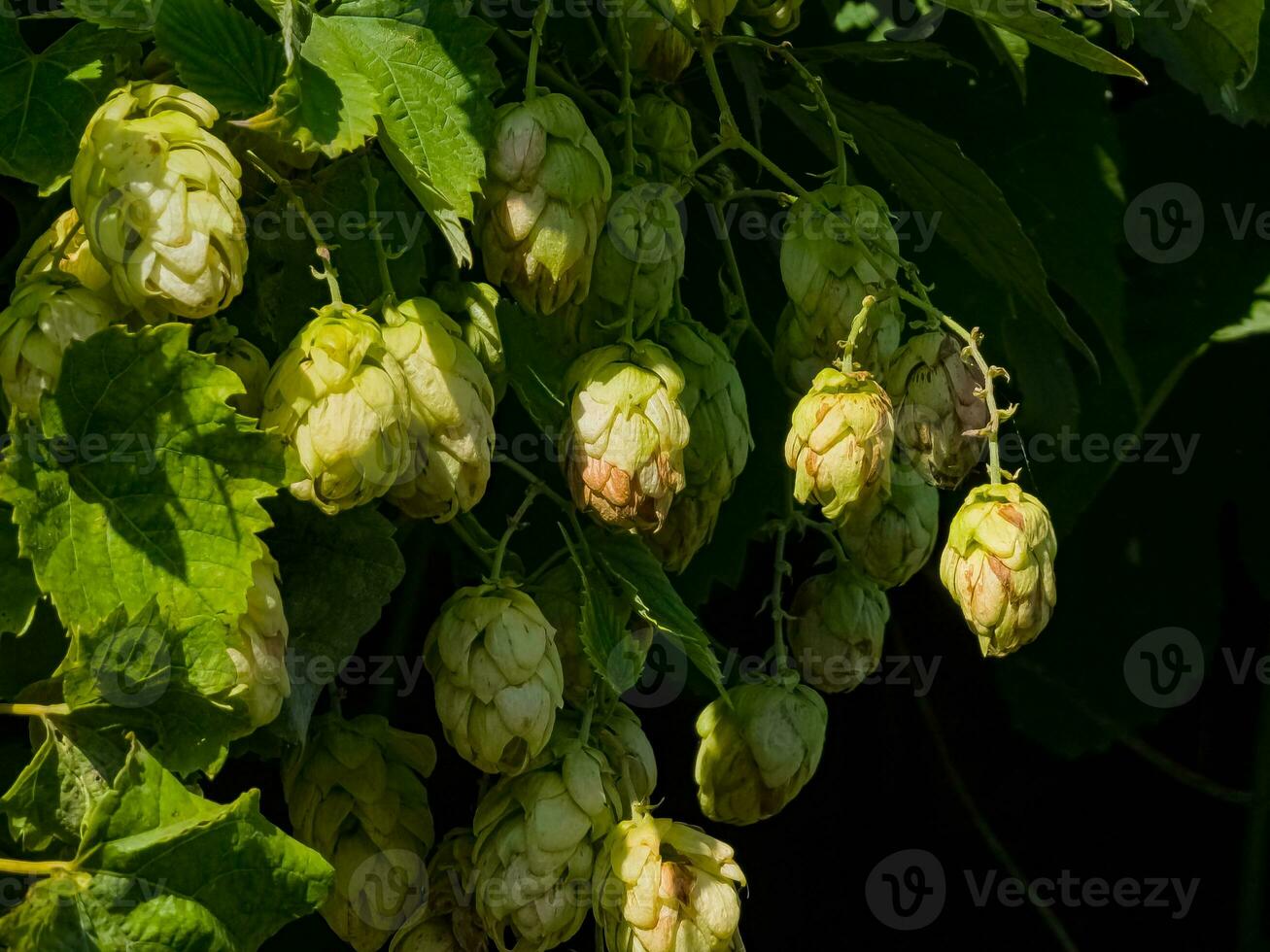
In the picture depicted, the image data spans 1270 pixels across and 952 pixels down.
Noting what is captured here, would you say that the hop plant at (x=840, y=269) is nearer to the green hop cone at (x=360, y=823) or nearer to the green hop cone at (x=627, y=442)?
the green hop cone at (x=627, y=442)

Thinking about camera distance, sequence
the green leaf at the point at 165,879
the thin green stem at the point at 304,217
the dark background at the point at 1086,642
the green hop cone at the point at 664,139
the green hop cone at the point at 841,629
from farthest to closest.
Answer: the dark background at the point at 1086,642
the green hop cone at the point at 841,629
the green hop cone at the point at 664,139
the thin green stem at the point at 304,217
the green leaf at the point at 165,879

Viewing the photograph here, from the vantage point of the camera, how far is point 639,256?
2.93 feet

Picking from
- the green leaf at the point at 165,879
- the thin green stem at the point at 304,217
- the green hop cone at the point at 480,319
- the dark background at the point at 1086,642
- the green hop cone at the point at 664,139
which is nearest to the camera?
the green leaf at the point at 165,879

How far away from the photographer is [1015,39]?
49.6 inches

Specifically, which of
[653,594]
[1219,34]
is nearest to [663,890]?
[653,594]

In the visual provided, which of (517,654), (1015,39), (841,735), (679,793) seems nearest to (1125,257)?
(1015,39)

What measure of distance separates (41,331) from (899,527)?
0.55 meters

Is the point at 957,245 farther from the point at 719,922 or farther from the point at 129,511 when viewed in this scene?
the point at 129,511

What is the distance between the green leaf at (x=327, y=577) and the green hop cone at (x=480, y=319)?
4.0 inches

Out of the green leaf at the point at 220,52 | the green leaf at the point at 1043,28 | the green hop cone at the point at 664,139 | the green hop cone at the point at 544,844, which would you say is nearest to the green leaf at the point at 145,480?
the green leaf at the point at 220,52

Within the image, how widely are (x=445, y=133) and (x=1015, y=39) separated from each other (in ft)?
2.01

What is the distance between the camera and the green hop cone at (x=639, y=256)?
90cm

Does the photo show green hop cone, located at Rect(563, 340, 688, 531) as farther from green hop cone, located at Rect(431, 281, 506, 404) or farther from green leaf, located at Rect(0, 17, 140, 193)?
green leaf, located at Rect(0, 17, 140, 193)

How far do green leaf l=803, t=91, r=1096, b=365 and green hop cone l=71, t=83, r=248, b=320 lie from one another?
1.77ft
